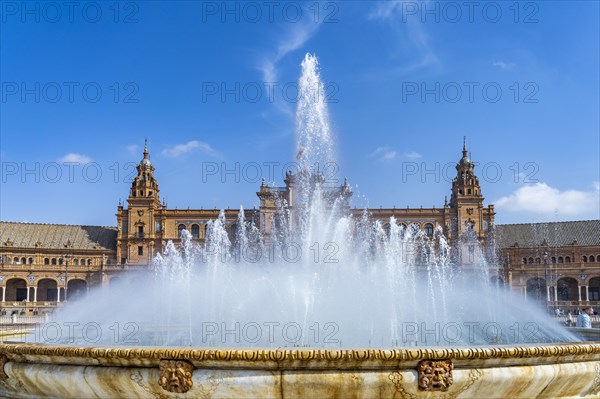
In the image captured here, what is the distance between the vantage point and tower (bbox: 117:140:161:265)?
69188 mm

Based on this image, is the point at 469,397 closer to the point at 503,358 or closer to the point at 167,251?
the point at 503,358

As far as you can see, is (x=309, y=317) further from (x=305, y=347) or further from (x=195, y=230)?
(x=195, y=230)

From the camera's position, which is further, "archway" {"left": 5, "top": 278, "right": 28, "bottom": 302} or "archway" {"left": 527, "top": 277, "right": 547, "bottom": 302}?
"archway" {"left": 5, "top": 278, "right": 28, "bottom": 302}

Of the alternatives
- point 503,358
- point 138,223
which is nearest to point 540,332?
point 503,358

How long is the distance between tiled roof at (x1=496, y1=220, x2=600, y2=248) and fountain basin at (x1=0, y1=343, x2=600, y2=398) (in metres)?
68.2

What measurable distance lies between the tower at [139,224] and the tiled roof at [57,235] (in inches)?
131

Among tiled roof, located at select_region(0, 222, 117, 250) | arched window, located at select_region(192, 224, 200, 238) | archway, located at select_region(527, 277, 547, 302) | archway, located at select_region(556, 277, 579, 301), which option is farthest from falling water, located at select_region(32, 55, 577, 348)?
tiled roof, located at select_region(0, 222, 117, 250)

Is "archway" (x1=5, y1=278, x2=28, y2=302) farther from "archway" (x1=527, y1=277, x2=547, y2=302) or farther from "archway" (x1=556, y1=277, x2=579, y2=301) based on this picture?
"archway" (x1=556, y1=277, x2=579, y2=301)

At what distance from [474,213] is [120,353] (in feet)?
220

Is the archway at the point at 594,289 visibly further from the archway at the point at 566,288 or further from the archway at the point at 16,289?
the archway at the point at 16,289

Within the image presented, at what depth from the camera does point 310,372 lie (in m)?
5.96

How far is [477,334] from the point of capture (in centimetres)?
1466

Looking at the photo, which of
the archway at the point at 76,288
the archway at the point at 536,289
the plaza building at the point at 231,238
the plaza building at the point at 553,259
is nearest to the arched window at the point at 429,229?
the plaza building at the point at 231,238

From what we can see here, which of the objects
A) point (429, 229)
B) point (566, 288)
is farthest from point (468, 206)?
point (566, 288)
